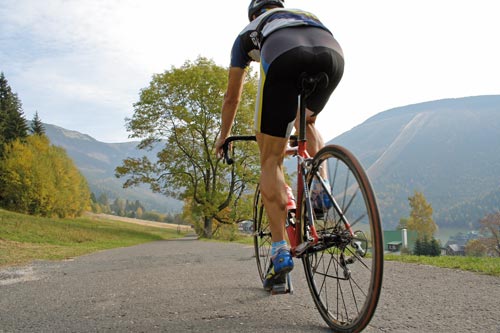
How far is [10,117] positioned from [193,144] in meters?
33.0

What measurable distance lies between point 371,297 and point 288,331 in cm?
60

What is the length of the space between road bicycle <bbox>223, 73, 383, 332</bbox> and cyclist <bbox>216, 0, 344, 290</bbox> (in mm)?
110

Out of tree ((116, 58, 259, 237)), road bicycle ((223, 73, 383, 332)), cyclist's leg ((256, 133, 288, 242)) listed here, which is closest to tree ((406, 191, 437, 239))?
tree ((116, 58, 259, 237))

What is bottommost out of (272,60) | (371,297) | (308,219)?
(371,297)

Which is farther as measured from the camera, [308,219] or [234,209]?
[234,209]

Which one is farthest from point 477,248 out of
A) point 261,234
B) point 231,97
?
point 231,97

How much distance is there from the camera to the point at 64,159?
6203 cm

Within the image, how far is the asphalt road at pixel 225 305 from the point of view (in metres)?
2.44

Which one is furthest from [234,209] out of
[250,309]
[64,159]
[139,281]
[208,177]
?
[64,159]

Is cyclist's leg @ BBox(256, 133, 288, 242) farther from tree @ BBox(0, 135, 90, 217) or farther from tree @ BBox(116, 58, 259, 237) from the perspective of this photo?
tree @ BBox(0, 135, 90, 217)

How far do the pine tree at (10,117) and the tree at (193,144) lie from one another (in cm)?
2754

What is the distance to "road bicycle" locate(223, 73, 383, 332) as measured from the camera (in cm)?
200

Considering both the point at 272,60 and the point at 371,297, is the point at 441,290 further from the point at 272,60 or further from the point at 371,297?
the point at 272,60

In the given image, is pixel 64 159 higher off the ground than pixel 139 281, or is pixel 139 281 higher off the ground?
pixel 64 159
